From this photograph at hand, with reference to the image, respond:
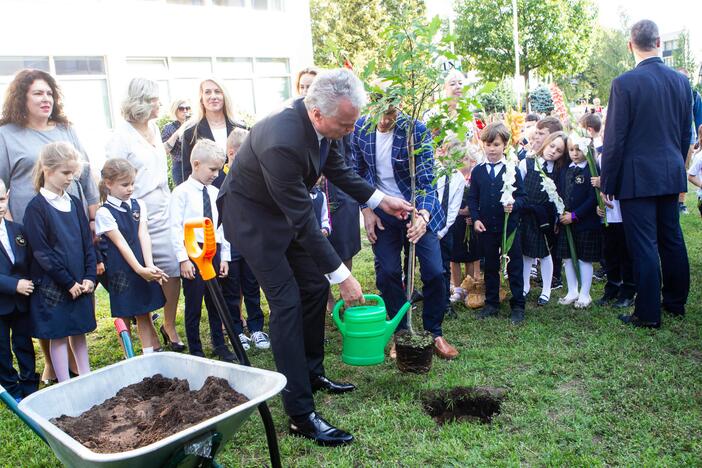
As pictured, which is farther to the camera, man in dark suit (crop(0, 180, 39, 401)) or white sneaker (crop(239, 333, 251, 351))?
white sneaker (crop(239, 333, 251, 351))

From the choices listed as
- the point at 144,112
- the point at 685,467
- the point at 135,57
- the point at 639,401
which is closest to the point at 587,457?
the point at 685,467

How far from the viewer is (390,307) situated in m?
4.52

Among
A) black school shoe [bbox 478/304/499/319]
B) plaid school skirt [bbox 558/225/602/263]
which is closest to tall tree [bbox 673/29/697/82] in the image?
plaid school skirt [bbox 558/225/602/263]

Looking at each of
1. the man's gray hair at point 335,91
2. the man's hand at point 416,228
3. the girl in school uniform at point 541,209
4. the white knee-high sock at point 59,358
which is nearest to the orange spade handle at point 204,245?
the man's gray hair at point 335,91

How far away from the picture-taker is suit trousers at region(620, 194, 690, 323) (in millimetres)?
4656

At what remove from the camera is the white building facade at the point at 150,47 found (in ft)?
47.5

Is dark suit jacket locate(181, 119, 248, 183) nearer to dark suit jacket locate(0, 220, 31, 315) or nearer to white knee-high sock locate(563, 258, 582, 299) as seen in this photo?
dark suit jacket locate(0, 220, 31, 315)

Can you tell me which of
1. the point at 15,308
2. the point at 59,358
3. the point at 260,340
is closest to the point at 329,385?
the point at 260,340

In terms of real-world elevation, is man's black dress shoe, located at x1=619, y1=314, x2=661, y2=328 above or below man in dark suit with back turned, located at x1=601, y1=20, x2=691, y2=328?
below

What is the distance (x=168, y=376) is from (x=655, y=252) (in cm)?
389

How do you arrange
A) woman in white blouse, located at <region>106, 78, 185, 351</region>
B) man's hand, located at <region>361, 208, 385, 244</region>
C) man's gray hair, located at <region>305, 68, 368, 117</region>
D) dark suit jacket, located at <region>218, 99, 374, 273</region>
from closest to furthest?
man's gray hair, located at <region>305, 68, 368, 117</region> → dark suit jacket, located at <region>218, 99, 374, 273</region> → man's hand, located at <region>361, 208, 385, 244</region> → woman in white blouse, located at <region>106, 78, 185, 351</region>

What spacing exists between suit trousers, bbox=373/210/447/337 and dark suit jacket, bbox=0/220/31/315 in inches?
96.3

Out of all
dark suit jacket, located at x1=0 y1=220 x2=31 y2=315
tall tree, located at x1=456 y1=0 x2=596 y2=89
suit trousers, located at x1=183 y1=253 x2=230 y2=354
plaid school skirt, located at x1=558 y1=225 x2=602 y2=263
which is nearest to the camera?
dark suit jacket, located at x1=0 y1=220 x2=31 y2=315

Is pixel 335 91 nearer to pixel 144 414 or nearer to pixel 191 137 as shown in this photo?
pixel 144 414
